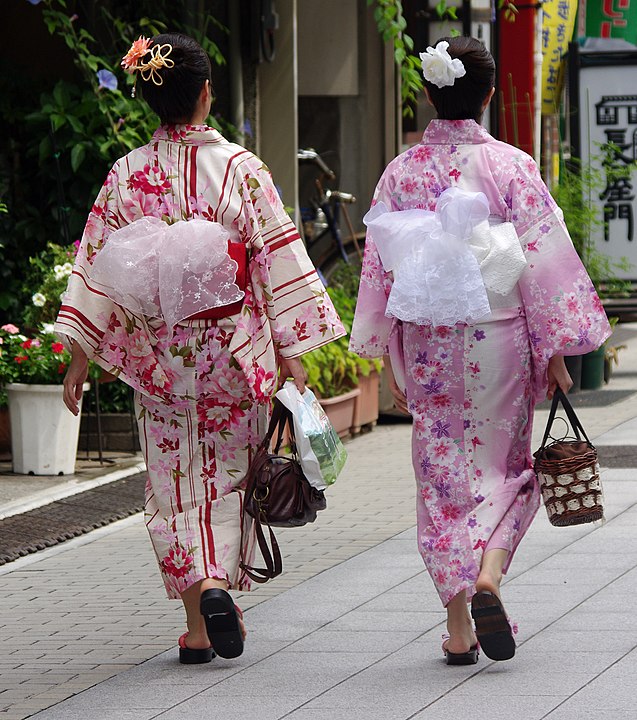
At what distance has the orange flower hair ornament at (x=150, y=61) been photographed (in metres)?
4.70

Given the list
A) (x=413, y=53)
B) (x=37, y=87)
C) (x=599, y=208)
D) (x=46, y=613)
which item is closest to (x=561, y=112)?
(x=599, y=208)

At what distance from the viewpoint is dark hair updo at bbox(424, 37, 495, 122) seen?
4.68m

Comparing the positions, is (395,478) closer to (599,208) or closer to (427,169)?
(427,169)

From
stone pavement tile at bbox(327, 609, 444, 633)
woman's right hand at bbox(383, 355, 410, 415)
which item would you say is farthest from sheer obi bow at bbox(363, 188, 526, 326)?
stone pavement tile at bbox(327, 609, 444, 633)

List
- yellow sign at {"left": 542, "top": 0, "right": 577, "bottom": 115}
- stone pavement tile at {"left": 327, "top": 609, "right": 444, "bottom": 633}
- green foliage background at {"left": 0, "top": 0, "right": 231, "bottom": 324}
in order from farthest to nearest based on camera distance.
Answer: yellow sign at {"left": 542, "top": 0, "right": 577, "bottom": 115} < green foliage background at {"left": 0, "top": 0, "right": 231, "bottom": 324} < stone pavement tile at {"left": 327, "top": 609, "right": 444, "bottom": 633}

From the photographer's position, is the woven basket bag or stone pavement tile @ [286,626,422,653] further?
stone pavement tile @ [286,626,422,653]

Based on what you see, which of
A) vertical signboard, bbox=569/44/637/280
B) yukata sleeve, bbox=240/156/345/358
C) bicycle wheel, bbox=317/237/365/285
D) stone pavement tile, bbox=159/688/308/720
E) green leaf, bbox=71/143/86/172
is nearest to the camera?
stone pavement tile, bbox=159/688/308/720

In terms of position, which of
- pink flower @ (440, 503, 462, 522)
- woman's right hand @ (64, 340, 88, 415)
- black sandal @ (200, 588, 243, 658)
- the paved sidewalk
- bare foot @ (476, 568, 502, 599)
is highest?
woman's right hand @ (64, 340, 88, 415)

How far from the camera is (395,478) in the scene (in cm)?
821

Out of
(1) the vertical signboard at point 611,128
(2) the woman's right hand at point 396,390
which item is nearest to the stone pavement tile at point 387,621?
(2) the woman's right hand at point 396,390

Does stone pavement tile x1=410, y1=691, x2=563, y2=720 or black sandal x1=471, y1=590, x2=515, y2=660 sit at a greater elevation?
black sandal x1=471, y1=590, x2=515, y2=660

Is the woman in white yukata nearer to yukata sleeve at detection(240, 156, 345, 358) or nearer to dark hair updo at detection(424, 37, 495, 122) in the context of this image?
yukata sleeve at detection(240, 156, 345, 358)

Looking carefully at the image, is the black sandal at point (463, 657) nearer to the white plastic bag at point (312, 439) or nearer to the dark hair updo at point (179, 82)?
the white plastic bag at point (312, 439)

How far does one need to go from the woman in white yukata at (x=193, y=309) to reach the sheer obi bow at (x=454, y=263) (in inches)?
12.8
